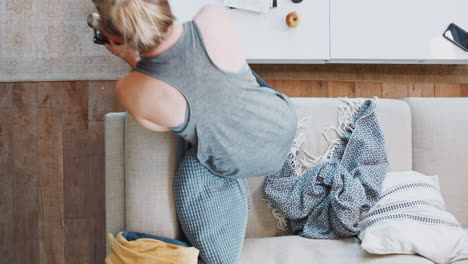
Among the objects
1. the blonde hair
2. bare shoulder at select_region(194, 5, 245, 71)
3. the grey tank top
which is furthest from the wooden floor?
the blonde hair

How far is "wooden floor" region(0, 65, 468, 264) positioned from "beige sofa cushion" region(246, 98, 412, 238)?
451mm

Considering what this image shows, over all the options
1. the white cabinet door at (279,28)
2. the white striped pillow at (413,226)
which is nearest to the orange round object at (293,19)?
the white cabinet door at (279,28)

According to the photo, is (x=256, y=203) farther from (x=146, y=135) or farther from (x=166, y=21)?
(x=166, y=21)

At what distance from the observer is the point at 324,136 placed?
1446mm

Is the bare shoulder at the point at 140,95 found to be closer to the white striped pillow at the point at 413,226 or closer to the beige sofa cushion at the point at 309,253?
the beige sofa cushion at the point at 309,253

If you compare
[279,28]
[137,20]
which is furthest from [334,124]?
[137,20]

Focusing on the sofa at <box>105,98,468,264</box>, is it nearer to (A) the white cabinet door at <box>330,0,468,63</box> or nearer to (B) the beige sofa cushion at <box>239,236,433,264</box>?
(B) the beige sofa cushion at <box>239,236,433,264</box>

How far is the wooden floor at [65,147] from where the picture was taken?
1.87 meters

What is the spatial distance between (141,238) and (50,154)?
0.99 m

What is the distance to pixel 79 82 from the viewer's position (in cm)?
189

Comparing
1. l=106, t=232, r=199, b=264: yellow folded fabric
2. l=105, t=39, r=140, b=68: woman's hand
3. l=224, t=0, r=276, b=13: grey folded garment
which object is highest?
l=224, t=0, r=276, b=13: grey folded garment

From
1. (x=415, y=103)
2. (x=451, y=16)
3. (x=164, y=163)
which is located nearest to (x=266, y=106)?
(x=164, y=163)

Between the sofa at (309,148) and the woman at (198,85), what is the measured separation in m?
0.14

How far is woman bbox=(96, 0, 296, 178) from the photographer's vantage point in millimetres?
802
